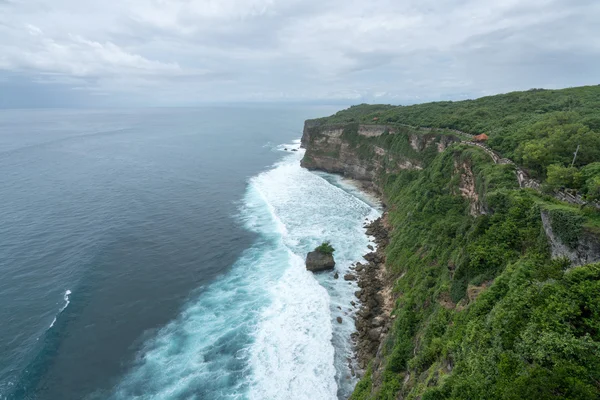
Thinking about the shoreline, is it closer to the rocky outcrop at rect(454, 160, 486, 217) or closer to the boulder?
the boulder

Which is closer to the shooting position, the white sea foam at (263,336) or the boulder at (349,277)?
the white sea foam at (263,336)

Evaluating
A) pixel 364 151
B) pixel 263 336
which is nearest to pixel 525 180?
pixel 263 336

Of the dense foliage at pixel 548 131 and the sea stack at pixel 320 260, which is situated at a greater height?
the dense foliage at pixel 548 131

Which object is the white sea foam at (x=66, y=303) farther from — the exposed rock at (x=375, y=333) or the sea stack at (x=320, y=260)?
the exposed rock at (x=375, y=333)

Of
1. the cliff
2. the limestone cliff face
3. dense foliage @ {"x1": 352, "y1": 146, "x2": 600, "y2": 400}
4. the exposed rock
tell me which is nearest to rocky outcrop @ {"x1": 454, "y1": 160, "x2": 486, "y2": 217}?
the cliff

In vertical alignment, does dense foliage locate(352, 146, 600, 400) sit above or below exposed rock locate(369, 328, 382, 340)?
above

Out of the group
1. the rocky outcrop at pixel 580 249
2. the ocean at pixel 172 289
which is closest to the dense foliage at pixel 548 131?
the rocky outcrop at pixel 580 249

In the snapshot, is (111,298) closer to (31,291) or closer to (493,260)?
(31,291)

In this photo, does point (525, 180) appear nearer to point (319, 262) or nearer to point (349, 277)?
point (349, 277)
